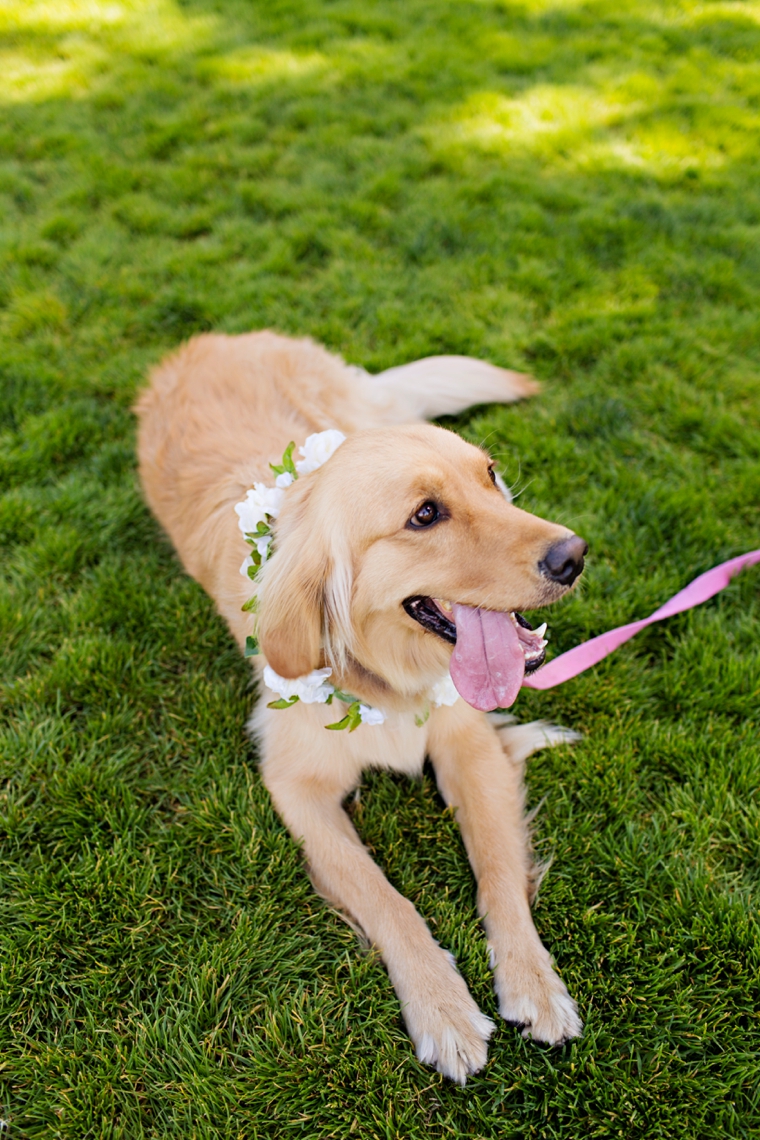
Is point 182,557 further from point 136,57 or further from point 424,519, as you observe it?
point 136,57

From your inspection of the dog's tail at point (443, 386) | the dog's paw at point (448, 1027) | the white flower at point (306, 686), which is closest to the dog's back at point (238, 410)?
the dog's tail at point (443, 386)

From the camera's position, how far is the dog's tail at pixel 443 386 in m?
3.65

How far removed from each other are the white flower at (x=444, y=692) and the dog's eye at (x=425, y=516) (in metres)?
0.50

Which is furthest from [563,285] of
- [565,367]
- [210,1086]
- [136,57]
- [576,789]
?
[136,57]

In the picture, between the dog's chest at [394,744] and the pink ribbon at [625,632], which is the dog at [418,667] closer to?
the dog's chest at [394,744]

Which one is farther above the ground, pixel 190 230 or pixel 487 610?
pixel 190 230

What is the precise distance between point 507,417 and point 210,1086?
9.86 feet

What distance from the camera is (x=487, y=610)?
205 centimetres

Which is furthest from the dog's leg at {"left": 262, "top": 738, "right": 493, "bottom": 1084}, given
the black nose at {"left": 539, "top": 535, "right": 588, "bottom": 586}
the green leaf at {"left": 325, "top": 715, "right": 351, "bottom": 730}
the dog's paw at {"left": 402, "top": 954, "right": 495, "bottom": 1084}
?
the black nose at {"left": 539, "top": 535, "right": 588, "bottom": 586}

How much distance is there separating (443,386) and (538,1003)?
2.70m

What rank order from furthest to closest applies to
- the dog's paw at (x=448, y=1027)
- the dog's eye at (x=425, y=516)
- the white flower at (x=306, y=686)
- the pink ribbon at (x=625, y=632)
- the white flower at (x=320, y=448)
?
the pink ribbon at (x=625, y=632), the white flower at (x=320, y=448), the white flower at (x=306, y=686), the dog's eye at (x=425, y=516), the dog's paw at (x=448, y=1027)

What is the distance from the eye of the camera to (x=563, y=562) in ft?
6.14

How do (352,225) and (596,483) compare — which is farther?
(352,225)

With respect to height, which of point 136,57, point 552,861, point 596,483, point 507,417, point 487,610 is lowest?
point 552,861
